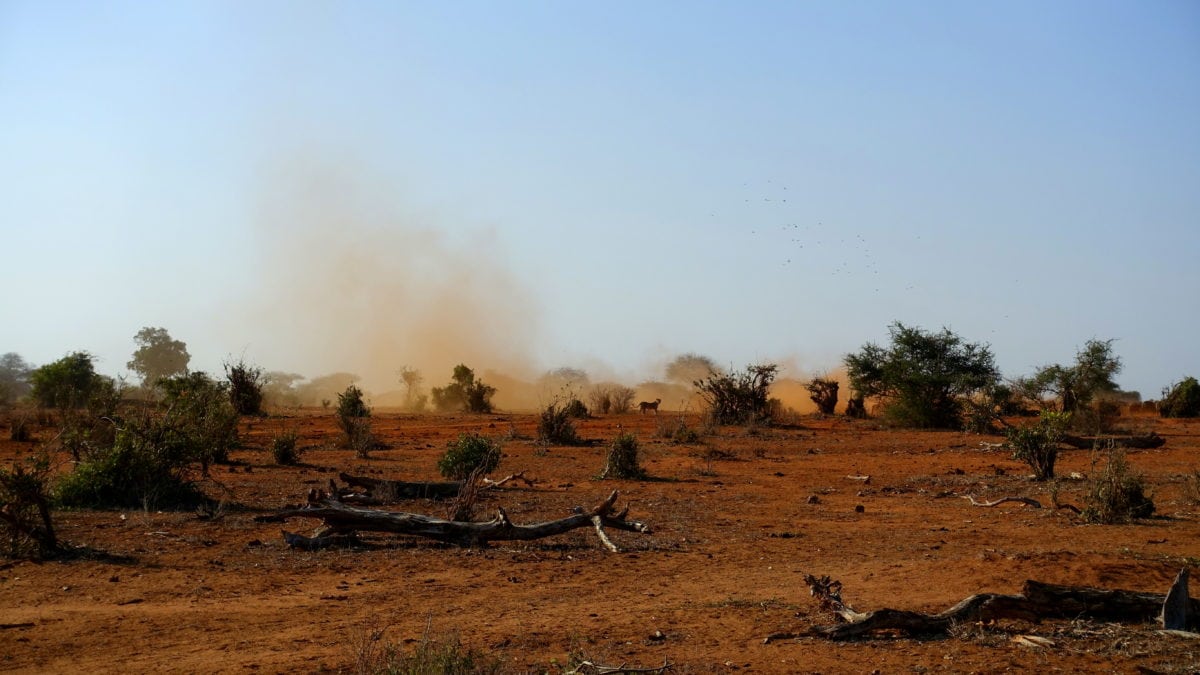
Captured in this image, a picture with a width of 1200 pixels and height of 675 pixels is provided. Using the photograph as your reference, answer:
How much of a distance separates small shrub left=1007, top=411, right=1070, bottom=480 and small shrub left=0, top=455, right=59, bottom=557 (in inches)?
562

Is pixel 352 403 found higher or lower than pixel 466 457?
higher

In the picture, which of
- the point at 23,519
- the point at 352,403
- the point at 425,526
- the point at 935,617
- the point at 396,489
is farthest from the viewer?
the point at 352,403

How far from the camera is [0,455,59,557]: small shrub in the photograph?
905 centimetres

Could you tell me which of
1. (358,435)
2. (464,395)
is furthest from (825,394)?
(358,435)

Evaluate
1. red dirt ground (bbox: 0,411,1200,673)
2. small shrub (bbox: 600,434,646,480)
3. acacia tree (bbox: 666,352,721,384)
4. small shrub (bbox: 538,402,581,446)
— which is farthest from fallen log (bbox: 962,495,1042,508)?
acacia tree (bbox: 666,352,721,384)

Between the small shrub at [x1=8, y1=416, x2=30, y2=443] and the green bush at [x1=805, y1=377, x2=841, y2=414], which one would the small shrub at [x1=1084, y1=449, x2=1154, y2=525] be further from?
the green bush at [x1=805, y1=377, x2=841, y2=414]

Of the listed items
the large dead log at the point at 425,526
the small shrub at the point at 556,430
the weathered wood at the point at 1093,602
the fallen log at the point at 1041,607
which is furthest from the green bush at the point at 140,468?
the small shrub at the point at 556,430

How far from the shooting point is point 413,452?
21641mm

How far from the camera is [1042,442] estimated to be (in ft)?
53.3

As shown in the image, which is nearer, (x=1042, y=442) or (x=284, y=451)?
(x=1042, y=442)

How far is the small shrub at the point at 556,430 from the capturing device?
24031mm

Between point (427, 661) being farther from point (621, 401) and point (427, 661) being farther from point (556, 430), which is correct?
point (621, 401)

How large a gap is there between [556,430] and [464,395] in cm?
2098

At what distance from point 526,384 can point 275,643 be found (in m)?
67.3
